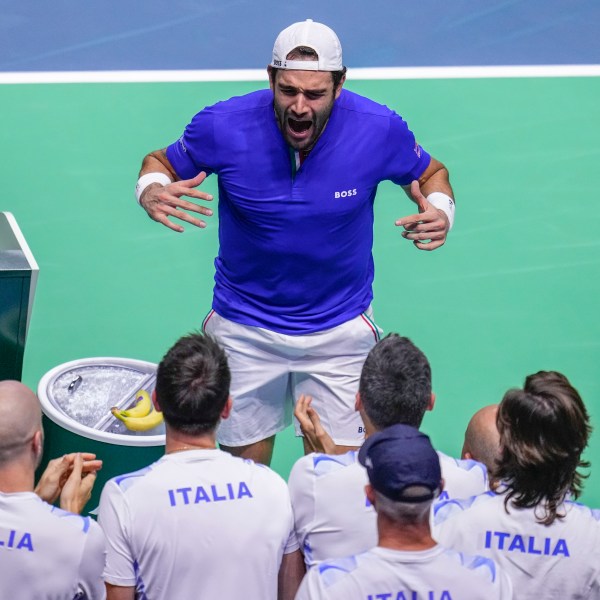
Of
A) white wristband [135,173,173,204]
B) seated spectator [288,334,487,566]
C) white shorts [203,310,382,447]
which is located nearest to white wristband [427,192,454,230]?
white shorts [203,310,382,447]

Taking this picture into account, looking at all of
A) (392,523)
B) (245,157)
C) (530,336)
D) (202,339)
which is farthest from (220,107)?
(530,336)

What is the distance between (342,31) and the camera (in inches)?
405

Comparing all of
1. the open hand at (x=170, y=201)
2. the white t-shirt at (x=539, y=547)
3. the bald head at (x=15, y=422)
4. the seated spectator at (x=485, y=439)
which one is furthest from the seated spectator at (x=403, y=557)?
the open hand at (x=170, y=201)

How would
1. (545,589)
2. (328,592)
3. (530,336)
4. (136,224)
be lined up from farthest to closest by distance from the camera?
1. (136,224)
2. (530,336)
3. (545,589)
4. (328,592)

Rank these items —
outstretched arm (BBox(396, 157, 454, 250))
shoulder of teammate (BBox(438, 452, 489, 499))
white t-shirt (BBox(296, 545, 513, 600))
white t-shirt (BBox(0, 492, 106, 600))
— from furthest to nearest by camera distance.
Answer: outstretched arm (BBox(396, 157, 454, 250))
shoulder of teammate (BBox(438, 452, 489, 499))
white t-shirt (BBox(0, 492, 106, 600))
white t-shirt (BBox(296, 545, 513, 600))

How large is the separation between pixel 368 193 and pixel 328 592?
2.33 m

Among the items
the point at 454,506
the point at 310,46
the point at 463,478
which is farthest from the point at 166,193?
the point at 454,506

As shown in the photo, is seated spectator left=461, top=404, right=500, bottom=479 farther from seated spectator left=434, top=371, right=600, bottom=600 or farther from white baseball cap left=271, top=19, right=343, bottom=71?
white baseball cap left=271, top=19, right=343, bottom=71

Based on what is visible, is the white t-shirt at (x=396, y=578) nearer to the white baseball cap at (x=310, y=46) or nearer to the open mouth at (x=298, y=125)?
the open mouth at (x=298, y=125)

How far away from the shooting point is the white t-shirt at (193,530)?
3.63 meters

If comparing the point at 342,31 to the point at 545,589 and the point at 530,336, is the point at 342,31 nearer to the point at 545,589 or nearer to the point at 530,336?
the point at 530,336

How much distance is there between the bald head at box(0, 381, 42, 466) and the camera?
3.66 m

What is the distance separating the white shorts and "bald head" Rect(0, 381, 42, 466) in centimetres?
163

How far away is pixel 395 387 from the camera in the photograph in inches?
156
